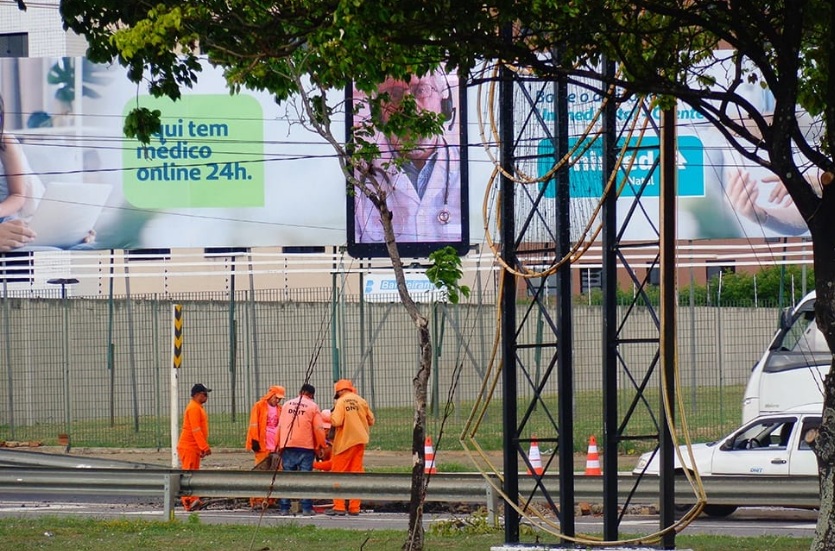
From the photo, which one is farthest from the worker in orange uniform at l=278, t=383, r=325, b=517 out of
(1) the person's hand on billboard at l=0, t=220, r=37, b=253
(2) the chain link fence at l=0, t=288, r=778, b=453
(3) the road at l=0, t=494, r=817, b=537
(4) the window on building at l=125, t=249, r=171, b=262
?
(1) the person's hand on billboard at l=0, t=220, r=37, b=253

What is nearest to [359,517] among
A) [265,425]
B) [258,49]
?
[265,425]

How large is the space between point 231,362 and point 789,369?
10.6 m

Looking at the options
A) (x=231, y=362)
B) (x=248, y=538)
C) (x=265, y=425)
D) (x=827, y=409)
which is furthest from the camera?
(x=231, y=362)

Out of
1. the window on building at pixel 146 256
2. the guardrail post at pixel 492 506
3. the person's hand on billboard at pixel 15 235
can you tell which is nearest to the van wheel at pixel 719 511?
the guardrail post at pixel 492 506

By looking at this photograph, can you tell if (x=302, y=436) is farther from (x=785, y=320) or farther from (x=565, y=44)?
(x=785, y=320)

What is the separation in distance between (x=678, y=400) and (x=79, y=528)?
24.1ft

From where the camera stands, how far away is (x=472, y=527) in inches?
530

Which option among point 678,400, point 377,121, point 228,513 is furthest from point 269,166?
point 678,400

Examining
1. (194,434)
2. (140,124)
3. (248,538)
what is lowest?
(248,538)

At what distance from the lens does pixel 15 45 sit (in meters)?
43.3

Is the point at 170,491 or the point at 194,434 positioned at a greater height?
the point at 194,434

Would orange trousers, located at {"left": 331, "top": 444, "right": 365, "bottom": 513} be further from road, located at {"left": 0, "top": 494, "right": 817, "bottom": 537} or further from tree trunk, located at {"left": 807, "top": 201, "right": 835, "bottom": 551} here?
tree trunk, located at {"left": 807, "top": 201, "right": 835, "bottom": 551}

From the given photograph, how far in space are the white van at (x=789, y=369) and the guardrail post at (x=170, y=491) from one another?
33.5ft

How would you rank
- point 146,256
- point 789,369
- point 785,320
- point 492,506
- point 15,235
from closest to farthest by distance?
point 492,506
point 789,369
point 785,320
point 146,256
point 15,235
